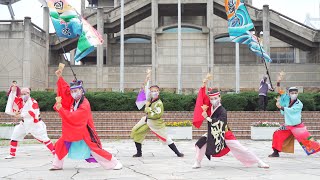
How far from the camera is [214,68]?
29.8m

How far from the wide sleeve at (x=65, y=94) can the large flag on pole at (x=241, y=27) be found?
12969 mm

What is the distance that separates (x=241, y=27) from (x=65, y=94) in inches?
535

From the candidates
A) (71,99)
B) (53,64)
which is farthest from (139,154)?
(53,64)

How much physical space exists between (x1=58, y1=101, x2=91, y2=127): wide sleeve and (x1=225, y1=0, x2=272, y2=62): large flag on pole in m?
13.2

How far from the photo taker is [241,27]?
19.0m

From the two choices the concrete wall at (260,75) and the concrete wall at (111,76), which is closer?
the concrete wall at (260,75)

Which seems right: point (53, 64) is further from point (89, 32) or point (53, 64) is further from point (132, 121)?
point (132, 121)

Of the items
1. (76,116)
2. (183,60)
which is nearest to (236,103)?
(76,116)

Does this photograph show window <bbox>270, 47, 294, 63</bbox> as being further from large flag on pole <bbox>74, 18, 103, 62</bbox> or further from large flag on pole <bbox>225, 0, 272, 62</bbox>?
large flag on pole <bbox>74, 18, 103, 62</bbox>

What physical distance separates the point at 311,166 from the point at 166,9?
27.0m

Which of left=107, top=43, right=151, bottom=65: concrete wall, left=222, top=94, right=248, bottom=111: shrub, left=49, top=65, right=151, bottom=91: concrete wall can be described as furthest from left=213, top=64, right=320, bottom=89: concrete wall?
left=222, top=94, right=248, bottom=111: shrub

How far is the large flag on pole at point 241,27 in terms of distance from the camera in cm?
1862

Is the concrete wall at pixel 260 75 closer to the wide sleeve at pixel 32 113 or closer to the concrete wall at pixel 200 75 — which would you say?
the concrete wall at pixel 200 75

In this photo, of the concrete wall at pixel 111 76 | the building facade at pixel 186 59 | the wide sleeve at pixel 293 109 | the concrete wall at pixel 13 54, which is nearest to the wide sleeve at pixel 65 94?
the wide sleeve at pixel 293 109
